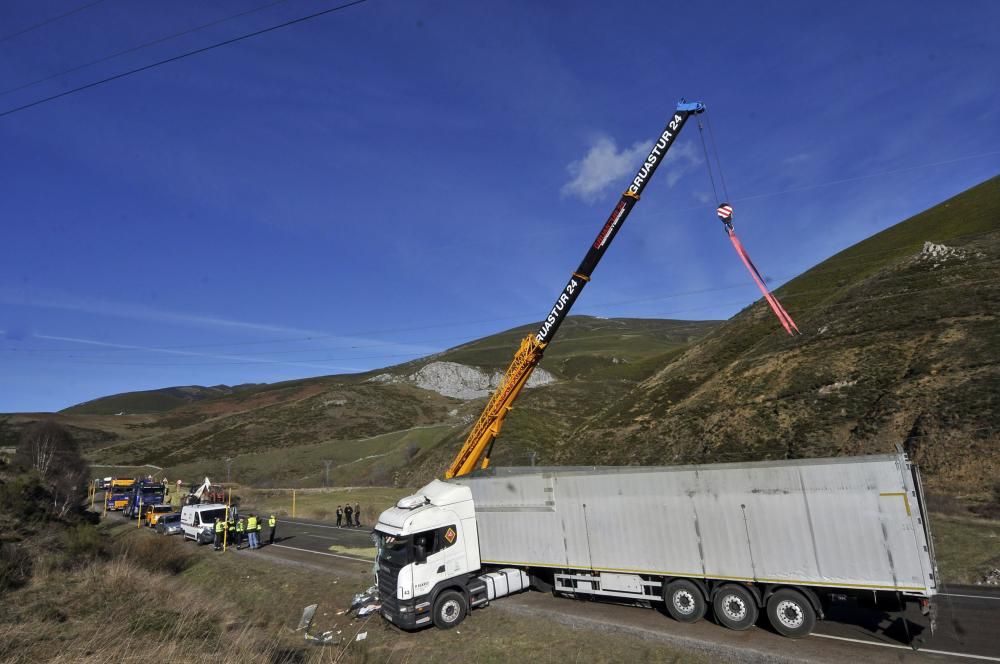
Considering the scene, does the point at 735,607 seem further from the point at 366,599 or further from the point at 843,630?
the point at 366,599

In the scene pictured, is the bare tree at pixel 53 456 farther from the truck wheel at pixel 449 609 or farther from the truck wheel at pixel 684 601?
the truck wheel at pixel 684 601

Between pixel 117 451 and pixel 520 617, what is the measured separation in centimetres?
11047

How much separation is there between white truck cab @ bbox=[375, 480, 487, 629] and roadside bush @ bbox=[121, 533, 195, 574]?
44.8 ft

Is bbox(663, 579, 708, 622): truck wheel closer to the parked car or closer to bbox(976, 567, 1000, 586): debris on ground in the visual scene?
bbox(976, 567, 1000, 586): debris on ground

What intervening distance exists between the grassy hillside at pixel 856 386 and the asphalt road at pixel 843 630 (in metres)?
15.4

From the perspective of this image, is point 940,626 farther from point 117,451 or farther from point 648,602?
point 117,451

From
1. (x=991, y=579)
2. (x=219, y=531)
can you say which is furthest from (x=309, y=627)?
(x=991, y=579)

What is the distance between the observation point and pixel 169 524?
31672mm

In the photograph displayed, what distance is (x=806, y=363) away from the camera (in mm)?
41188

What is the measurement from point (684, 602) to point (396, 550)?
24.6 ft

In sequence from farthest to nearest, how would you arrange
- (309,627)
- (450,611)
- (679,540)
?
1. (309,627)
2. (450,611)
3. (679,540)

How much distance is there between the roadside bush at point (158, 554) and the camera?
21.7m

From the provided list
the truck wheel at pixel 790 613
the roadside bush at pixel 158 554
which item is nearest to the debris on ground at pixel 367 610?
the truck wheel at pixel 790 613

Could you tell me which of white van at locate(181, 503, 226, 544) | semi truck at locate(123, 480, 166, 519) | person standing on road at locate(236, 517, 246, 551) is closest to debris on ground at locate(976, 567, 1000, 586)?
person standing on road at locate(236, 517, 246, 551)
